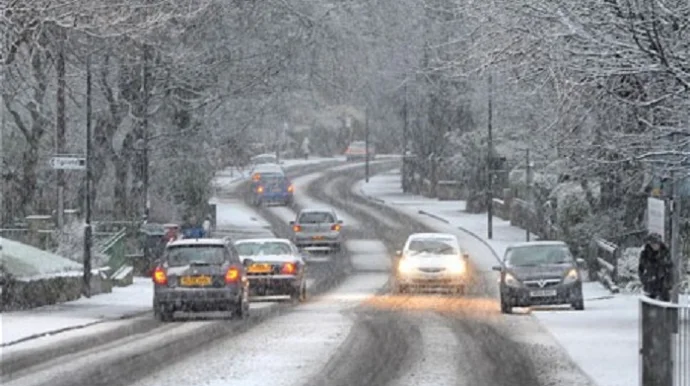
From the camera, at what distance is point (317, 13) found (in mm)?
54625

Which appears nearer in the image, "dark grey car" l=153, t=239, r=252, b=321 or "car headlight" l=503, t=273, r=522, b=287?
"dark grey car" l=153, t=239, r=252, b=321

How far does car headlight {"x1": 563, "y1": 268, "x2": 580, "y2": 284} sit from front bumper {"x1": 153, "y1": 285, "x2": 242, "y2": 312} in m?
7.38

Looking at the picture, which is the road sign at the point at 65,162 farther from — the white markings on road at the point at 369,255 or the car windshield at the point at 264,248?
the white markings on road at the point at 369,255

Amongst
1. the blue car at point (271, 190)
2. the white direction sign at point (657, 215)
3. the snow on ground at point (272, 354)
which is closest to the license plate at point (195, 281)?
the snow on ground at point (272, 354)

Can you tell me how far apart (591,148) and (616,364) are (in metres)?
4.27

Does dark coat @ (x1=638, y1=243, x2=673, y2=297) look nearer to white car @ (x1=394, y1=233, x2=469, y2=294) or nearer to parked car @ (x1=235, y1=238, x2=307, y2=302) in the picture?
parked car @ (x1=235, y1=238, x2=307, y2=302)

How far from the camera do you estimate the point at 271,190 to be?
8019 centimetres

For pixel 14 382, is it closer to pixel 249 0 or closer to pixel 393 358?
pixel 393 358

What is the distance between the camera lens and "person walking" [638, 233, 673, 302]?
24.5m

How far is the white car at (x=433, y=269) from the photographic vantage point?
39969mm

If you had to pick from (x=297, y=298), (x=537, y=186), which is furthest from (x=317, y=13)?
(x=297, y=298)

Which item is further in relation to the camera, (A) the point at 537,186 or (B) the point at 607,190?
(A) the point at 537,186

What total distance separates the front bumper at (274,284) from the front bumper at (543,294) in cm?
553

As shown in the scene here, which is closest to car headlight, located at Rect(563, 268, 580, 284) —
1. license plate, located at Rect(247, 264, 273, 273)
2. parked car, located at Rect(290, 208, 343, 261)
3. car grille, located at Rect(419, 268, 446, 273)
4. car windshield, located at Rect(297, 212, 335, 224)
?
car grille, located at Rect(419, 268, 446, 273)
